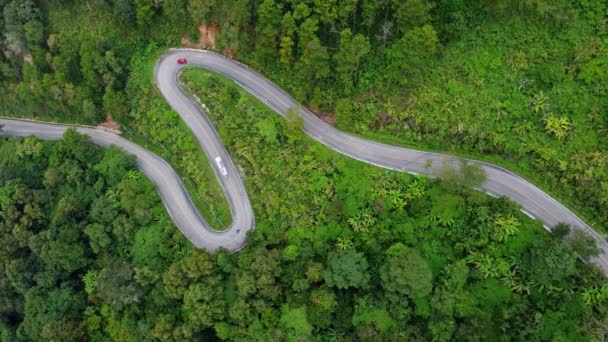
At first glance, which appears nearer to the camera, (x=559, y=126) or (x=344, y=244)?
(x=559, y=126)

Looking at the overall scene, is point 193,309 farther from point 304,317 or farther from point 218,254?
point 304,317

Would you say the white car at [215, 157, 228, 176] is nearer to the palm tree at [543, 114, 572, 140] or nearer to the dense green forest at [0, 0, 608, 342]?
the dense green forest at [0, 0, 608, 342]

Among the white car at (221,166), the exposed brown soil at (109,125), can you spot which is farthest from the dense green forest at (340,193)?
the exposed brown soil at (109,125)

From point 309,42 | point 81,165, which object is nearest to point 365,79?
point 309,42

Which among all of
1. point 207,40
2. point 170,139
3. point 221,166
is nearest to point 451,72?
point 221,166

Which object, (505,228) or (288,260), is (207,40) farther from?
(505,228)

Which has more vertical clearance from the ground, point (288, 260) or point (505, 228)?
point (505, 228)

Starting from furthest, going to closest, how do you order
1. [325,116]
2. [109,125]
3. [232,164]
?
[109,125] < [232,164] < [325,116]

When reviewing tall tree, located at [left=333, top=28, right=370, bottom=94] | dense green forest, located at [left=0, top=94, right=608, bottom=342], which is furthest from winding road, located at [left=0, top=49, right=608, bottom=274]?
tall tree, located at [left=333, top=28, right=370, bottom=94]

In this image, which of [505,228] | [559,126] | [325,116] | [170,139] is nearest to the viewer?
[505,228]
